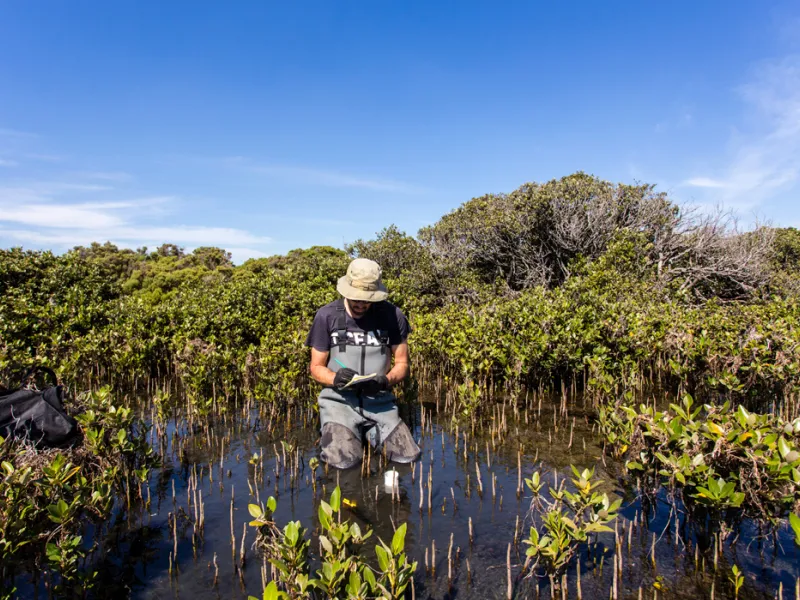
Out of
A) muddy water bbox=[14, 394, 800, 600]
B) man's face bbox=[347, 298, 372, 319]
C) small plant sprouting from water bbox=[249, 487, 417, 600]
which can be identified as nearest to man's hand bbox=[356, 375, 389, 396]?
man's face bbox=[347, 298, 372, 319]

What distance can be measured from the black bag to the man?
2406mm

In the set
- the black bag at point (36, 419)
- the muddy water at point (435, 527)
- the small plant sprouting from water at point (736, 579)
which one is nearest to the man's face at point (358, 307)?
the muddy water at point (435, 527)

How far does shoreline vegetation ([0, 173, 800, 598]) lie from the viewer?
341 cm

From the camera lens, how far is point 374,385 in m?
5.24

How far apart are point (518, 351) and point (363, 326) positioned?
3874mm

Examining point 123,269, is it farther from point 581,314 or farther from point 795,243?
point 795,243

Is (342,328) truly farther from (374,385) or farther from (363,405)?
(363,405)

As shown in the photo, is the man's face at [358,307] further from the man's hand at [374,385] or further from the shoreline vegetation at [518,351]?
the shoreline vegetation at [518,351]

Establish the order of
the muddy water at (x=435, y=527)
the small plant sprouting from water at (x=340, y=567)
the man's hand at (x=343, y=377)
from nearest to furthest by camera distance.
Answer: the small plant sprouting from water at (x=340, y=567), the muddy water at (x=435, y=527), the man's hand at (x=343, y=377)

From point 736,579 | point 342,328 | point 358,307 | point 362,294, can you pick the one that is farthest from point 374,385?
point 736,579

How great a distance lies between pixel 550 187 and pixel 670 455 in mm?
14236

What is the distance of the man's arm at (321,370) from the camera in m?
5.23

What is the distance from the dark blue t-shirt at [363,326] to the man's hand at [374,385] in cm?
47

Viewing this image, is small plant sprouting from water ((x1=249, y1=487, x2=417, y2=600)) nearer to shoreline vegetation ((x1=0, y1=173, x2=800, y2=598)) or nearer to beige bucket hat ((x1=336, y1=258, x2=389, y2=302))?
shoreline vegetation ((x1=0, y1=173, x2=800, y2=598))
